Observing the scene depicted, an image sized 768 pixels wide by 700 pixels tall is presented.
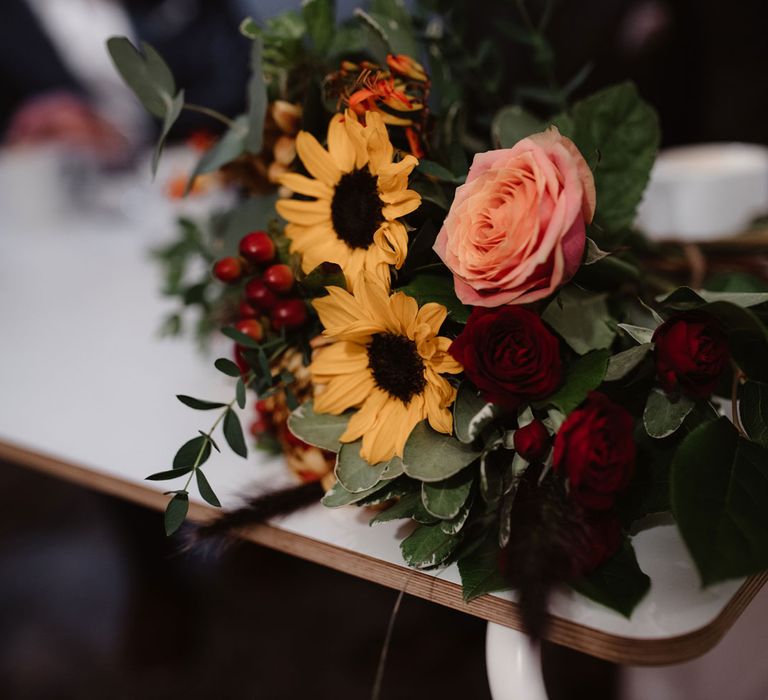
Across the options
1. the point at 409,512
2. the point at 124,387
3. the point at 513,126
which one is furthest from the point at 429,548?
the point at 124,387

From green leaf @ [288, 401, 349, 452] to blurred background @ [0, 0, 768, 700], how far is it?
0.33 feet

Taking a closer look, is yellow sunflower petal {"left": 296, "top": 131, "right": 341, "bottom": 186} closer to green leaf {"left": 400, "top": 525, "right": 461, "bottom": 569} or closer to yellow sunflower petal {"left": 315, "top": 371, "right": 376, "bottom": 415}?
yellow sunflower petal {"left": 315, "top": 371, "right": 376, "bottom": 415}

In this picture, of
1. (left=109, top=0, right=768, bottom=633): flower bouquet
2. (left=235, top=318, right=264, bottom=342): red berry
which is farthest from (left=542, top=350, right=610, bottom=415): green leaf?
(left=235, top=318, right=264, bottom=342): red berry

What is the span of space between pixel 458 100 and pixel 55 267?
3.02 feet

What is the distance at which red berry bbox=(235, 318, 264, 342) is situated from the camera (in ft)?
1.55

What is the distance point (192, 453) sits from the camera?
43 centimetres

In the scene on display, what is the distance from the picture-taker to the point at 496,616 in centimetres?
38

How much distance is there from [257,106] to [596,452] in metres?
0.36

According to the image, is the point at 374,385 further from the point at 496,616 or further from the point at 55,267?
the point at 55,267

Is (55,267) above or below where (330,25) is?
below

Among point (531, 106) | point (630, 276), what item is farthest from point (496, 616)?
point (531, 106)

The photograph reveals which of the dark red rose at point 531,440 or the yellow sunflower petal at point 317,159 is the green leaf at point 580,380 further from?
the yellow sunflower petal at point 317,159

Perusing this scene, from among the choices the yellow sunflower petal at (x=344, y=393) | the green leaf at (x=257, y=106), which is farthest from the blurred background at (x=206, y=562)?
the green leaf at (x=257, y=106)

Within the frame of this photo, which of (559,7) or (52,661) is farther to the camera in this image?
(559,7)
